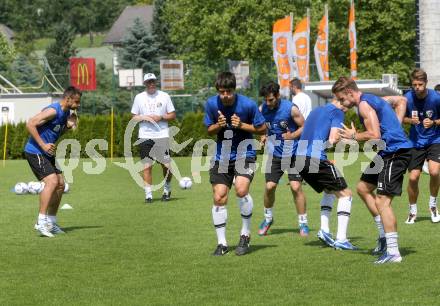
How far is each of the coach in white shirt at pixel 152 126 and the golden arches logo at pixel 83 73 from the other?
35234mm

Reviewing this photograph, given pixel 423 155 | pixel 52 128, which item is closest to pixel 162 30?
pixel 423 155

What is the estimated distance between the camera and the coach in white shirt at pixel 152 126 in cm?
1862

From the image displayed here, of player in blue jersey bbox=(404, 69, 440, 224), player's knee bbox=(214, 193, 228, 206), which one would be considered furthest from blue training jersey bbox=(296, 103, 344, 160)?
player in blue jersey bbox=(404, 69, 440, 224)

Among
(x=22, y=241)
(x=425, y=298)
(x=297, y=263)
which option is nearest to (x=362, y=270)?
(x=297, y=263)

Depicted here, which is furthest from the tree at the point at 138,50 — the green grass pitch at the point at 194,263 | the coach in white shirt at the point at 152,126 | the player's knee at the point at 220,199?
the player's knee at the point at 220,199

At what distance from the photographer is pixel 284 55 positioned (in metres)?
34.9

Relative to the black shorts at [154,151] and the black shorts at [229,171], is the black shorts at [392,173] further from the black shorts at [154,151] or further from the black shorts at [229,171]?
the black shorts at [154,151]

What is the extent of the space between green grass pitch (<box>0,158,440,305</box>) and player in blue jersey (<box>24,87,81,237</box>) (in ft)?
1.22

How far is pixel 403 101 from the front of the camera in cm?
1280

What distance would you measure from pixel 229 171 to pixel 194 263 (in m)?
1.32

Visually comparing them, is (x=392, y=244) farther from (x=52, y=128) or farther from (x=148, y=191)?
(x=148, y=191)

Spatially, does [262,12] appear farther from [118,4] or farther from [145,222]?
[118,4]

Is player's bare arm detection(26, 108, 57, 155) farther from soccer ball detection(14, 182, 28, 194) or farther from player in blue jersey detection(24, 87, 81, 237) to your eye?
soccer ball detection(14, 182, 28, 194)

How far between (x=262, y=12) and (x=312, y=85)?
114 feet
